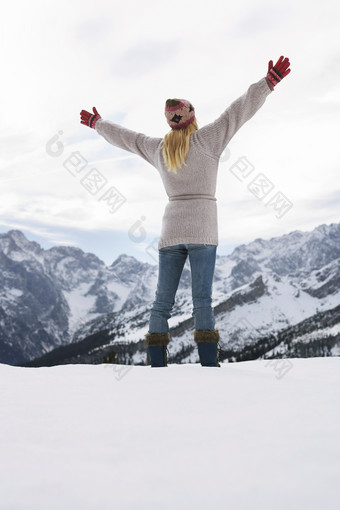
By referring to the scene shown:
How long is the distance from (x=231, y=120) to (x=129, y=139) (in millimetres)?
1326

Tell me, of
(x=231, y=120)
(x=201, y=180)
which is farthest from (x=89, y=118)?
(x=231, y=120)

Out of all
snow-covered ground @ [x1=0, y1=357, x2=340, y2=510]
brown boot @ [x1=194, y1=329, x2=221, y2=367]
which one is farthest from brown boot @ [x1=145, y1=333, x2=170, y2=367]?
snow-covered ground @ [x1=0, y1=357, x2=340, y2=510]

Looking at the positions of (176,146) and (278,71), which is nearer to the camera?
(278,71)

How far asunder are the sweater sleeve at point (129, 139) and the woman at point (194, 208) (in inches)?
8.1

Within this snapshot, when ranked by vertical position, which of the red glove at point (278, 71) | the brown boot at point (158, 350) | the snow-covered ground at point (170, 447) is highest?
the red glove at point (278, 71)

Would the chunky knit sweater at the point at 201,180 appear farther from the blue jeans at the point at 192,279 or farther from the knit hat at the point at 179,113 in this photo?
the knit hat at the point at 179,113

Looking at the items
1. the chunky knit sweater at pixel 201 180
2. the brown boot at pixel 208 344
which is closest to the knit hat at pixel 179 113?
the chunky knit sweater at pixel 201 180

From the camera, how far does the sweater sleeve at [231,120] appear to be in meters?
4.98

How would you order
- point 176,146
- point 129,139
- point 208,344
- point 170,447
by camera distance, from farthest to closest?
point 129,139
point 176,146
point 208,344
point 170,447

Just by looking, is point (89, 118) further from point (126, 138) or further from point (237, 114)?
point (237, 114)

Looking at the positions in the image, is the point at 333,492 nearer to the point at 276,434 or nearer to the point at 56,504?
the point at 276,434

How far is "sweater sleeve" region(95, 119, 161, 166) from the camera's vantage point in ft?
18.4

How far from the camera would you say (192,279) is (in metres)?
5.19

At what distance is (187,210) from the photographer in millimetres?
5195
